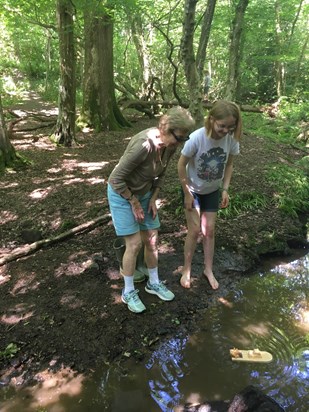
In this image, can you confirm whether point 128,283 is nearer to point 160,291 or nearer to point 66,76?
point 160,291

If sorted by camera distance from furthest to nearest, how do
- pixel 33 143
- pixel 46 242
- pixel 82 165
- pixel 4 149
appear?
pixel 33 143 < pixel 82 165 < pixel 4 149 < pixel 46 242

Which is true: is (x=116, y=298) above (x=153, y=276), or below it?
below

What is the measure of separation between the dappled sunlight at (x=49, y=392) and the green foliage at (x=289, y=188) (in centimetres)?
450

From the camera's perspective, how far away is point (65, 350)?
2955mm

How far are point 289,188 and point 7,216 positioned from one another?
5.08m

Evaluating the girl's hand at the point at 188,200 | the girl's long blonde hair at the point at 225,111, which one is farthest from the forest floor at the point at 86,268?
the girl's long blonde hair at the point at 225,111

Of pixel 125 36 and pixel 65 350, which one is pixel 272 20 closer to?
pixel 125 36

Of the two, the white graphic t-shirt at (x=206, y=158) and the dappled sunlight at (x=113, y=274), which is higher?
the white graphic t-shirt at (x=206, y=158)

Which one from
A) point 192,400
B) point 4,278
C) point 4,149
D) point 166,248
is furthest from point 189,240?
point 4,149

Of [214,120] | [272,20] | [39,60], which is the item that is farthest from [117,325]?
[39,60]

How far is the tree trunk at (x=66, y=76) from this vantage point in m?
7.51

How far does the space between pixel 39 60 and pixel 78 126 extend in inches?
628

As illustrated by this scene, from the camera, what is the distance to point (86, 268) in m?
4.02

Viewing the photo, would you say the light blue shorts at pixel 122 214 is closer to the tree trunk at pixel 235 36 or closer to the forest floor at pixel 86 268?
the forest floor at pixel 86 268
